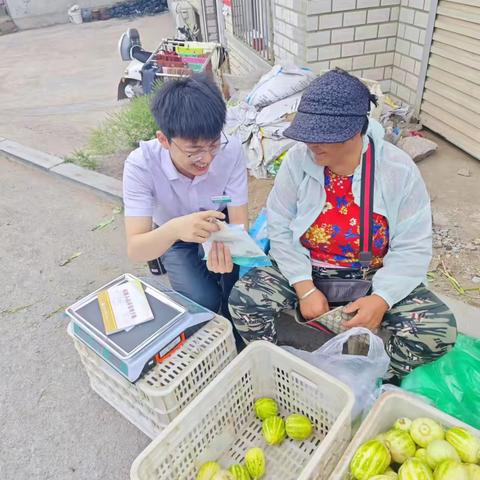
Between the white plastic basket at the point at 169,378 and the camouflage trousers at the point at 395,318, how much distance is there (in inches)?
6.2

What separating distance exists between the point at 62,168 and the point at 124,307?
356 centimetres

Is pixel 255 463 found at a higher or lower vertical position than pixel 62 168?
higher

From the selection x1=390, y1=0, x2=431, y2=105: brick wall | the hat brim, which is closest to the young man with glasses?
the hat brim

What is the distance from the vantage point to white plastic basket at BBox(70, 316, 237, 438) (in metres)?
1.90

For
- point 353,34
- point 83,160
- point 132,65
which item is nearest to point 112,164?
point 83,160

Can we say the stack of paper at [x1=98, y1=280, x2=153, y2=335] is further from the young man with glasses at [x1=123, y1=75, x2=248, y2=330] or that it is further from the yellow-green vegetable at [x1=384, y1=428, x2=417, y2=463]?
the yellow-green vegetable at [x1=384, y1=428, x2=417, y2=463]

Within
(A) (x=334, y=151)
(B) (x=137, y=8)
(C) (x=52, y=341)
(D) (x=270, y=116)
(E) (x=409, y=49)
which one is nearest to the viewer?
(A) (x=334, y=151)

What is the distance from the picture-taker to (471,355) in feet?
7.25

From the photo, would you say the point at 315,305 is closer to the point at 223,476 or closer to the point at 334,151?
the point at 334,151

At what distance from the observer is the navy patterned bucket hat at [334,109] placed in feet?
5.72

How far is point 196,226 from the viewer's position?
2.03 meters

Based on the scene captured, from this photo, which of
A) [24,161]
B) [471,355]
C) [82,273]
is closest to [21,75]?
[24,161]

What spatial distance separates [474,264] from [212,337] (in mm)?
2019

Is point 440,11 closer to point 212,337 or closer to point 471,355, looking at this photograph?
point 471,355
